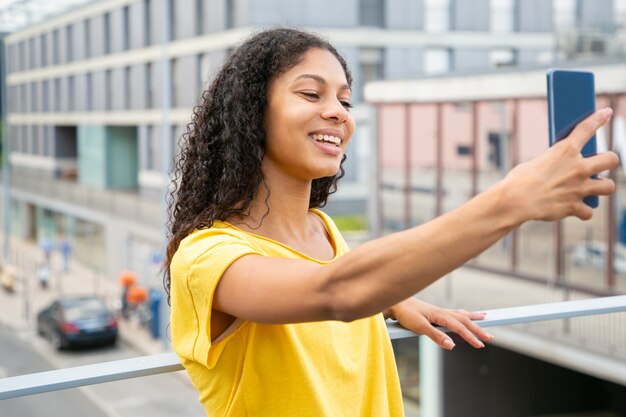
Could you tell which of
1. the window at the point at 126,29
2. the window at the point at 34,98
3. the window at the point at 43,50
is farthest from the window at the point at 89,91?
the window at the point at 34,98

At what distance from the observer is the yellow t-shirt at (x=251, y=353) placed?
1.59 metres

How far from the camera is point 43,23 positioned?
140 feet

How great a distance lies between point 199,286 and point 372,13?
26.4 meters

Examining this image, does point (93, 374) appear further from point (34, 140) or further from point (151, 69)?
point (34, 140)

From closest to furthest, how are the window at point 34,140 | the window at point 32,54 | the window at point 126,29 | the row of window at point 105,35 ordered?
the row of window at point 105,35
the window at point 126,29
the window at point 32,54
the window at point 34,140

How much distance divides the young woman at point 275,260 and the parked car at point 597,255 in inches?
505

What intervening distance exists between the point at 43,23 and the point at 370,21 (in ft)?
69.4

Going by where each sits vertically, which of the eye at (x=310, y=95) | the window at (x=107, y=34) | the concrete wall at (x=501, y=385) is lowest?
the concrete wall at (x=501, y=385)

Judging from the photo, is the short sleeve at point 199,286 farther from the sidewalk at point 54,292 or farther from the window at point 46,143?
the window at point 46,143

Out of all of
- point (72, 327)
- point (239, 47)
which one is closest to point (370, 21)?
point (72, 327)

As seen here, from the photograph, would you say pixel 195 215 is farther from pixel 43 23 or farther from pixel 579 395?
pixel 43 23

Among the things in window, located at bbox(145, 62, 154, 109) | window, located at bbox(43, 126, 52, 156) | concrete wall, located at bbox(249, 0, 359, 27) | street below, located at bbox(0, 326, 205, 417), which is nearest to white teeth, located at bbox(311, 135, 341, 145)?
street below, located at bbox(0, 326, 205, 417)

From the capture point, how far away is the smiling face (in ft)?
5.70

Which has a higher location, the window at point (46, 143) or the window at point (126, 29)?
the window at point (126, 29)
